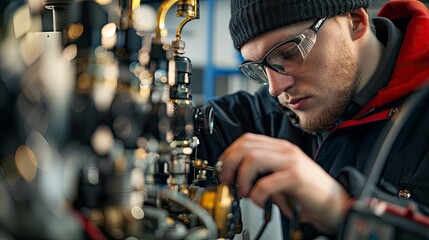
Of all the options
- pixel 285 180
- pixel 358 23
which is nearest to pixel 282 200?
pixel 285 180

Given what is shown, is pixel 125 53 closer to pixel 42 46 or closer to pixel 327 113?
pixel 42 46

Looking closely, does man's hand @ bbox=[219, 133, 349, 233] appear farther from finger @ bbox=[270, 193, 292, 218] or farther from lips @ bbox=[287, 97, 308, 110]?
lips @ bbox=[287, 97, 308, 110]

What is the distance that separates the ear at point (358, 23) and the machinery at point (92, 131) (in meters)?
0.68

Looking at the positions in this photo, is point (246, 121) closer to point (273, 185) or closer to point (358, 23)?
point (358, 23)

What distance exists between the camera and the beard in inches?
44.5

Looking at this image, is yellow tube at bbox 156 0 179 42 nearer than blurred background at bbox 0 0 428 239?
No

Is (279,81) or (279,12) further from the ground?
(279,12)

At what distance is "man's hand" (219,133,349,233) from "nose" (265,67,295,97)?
0.45 m

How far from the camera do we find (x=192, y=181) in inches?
29.3

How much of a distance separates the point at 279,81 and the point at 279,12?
17cm

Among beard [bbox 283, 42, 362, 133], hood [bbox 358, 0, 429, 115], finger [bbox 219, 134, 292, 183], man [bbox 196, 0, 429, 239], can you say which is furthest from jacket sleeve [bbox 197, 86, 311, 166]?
finger [bbox 219, 134, 292, 183]

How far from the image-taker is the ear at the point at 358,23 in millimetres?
1161

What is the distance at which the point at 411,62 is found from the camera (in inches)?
42.3

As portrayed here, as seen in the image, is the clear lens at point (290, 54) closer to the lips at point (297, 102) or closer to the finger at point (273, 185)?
the lips at point (297, 102)
